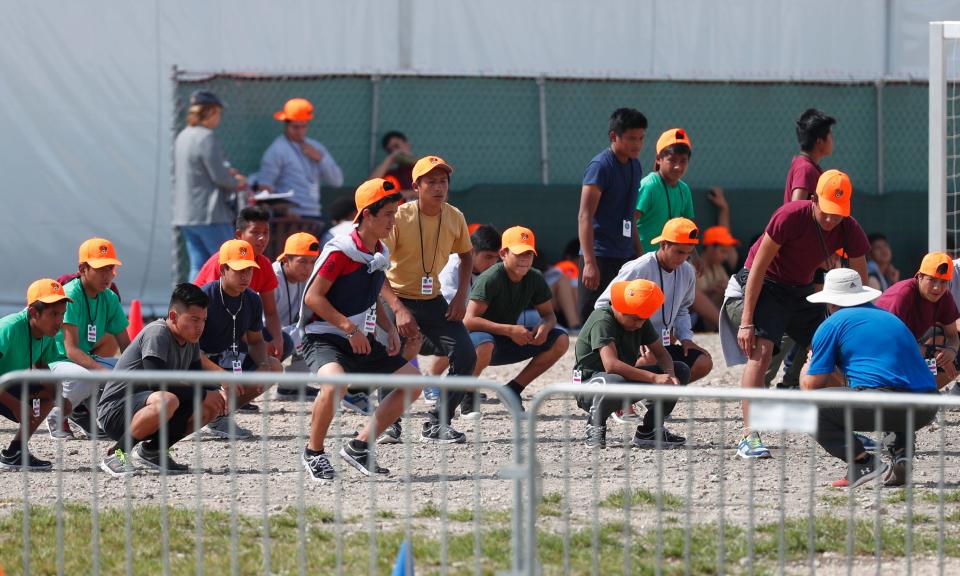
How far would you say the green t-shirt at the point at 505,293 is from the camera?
8.95 m

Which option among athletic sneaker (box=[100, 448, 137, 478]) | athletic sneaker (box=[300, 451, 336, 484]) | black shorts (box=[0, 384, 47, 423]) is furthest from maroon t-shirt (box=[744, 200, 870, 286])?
black shorts (box=[0, 384, 47, 423])

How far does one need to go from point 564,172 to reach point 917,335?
6.01m

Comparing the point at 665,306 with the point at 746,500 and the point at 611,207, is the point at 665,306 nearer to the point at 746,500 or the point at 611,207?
the point at 611,207

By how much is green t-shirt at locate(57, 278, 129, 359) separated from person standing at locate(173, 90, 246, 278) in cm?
360

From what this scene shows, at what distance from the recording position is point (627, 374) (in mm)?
7820

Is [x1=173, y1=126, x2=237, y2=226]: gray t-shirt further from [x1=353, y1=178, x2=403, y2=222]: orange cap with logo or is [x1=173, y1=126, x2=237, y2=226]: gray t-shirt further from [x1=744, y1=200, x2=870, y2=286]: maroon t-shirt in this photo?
[x1=744, y1=200, x2=870, y2=286]: maroon t-shirt

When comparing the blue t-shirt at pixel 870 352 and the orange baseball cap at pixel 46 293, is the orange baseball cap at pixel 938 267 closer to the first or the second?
the blue t-shirt at pixel 870 352

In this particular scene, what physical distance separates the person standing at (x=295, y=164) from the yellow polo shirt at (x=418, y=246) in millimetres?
4470

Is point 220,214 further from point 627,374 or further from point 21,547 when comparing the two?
point 21,547

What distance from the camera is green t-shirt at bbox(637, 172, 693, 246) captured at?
9477 millimetres

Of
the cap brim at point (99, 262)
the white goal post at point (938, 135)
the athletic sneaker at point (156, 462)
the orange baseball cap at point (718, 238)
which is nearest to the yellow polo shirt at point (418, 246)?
the cap brim at point (99, 262)

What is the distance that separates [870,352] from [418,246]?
8.61 ft

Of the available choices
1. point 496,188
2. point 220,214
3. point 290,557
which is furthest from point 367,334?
point 496,188

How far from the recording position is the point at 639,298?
784 centimetres
